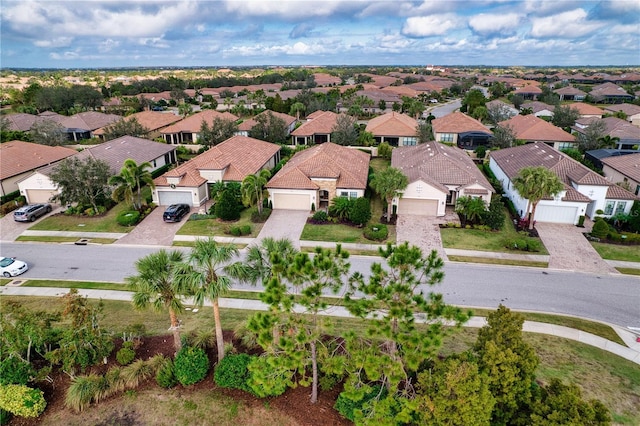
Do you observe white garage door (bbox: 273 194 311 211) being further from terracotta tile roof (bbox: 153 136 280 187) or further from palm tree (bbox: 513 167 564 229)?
palm tree (bbox: 513 167 564 229)

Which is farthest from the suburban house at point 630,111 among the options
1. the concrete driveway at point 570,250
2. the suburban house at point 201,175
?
the suburban house at point 201,175

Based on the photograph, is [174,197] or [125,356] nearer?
[125,356]

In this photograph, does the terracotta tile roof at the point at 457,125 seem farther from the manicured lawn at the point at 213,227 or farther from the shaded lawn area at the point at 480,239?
the manicured lawn at the point at 213,227

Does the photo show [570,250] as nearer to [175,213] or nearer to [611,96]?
[175,213]

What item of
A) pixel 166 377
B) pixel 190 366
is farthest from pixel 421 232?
pixel 166 377

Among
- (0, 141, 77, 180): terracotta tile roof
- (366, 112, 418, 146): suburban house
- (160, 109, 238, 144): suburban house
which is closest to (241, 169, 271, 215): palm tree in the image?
(0, 141, 77, 180): terracotta tile roof

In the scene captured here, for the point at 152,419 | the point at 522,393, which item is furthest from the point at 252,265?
the point at 522,393
